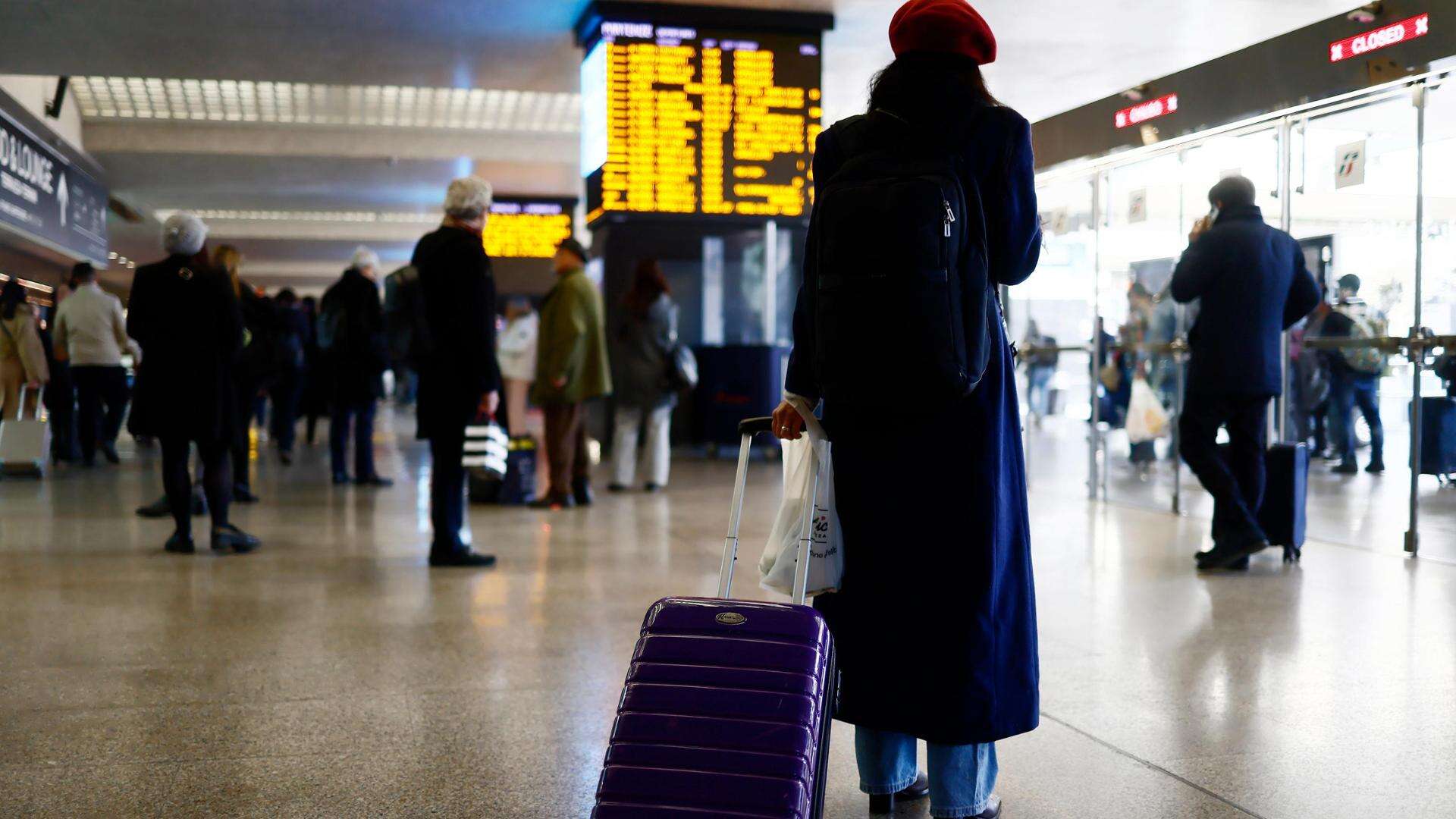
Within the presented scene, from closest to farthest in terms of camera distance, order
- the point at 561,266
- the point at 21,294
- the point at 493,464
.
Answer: the point at 493,464
the point at 561,266
the point at 21,294

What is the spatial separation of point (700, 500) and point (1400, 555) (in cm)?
415

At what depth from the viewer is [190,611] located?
4691mm

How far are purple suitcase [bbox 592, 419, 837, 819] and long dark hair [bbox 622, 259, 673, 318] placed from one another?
690cm

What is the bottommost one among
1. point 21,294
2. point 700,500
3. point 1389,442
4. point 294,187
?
point 700,500

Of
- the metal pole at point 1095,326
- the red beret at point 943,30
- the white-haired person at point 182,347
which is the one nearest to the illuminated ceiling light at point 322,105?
the metal pole at point 1095,326

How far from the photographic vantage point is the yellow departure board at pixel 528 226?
62.1ft

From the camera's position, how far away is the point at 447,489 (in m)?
5.62

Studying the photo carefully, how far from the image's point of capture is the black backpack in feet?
7.27

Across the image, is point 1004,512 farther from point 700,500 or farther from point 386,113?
point 386,113

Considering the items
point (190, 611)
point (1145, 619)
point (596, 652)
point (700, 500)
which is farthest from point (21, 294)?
point (1145, 619)

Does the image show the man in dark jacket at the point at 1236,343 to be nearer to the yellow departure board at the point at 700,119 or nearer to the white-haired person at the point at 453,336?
the white-haired person at the point at 453,336

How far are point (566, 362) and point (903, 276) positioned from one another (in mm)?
5723

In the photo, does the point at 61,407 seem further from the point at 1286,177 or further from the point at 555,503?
the point at 1286,177

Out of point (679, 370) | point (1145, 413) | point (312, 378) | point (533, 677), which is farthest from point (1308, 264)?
point (312, 378)
